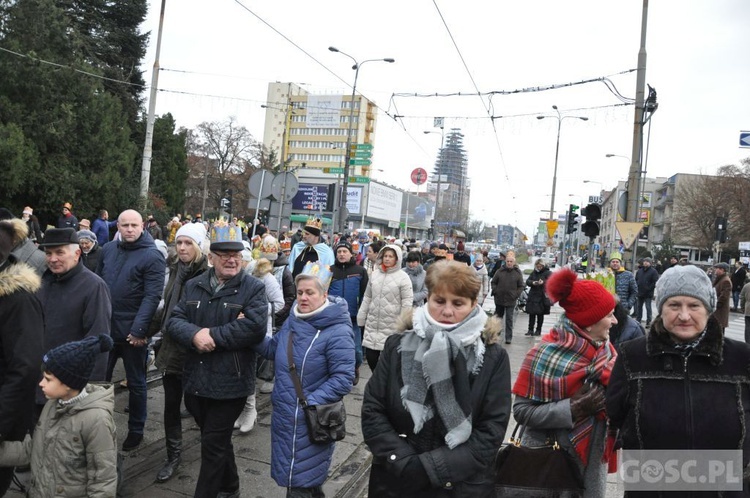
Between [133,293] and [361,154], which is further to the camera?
[361,154]

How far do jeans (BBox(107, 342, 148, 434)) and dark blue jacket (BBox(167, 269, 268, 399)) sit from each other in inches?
45.9

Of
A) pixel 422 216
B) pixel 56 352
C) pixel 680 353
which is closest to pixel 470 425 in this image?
pixel 680 353

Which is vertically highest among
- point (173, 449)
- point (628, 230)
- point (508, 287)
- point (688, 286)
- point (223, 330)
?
point (628, 230)

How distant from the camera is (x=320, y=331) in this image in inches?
142

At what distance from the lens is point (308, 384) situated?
3.53 meters

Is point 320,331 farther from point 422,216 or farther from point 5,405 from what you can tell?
point 422,216

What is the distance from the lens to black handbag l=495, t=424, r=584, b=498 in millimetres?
2836

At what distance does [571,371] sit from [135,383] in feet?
11.8

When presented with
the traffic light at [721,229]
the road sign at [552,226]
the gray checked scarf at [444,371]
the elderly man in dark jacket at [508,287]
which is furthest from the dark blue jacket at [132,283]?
the road sign at [552,226]

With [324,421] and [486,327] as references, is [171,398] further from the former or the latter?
[486,327]

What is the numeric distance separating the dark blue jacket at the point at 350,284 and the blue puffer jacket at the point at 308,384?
4060 mm

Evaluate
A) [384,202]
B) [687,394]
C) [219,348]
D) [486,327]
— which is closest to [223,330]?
[219,348]

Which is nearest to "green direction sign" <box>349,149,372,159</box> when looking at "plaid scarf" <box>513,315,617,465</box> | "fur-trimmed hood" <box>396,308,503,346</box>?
"plaid scarf" <box>513,315,617,465</box>

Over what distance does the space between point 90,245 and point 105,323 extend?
11.2 feet
